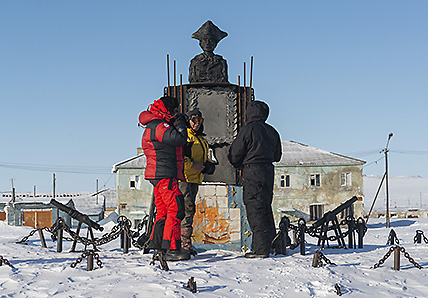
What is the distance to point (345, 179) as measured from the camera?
39594mm

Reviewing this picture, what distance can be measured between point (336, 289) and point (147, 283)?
1.95 metres

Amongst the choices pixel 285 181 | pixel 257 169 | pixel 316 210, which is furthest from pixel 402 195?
pixel 257 169

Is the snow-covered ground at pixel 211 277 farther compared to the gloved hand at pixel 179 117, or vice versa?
the gloved hand at pixel 179 117

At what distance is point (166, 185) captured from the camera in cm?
677

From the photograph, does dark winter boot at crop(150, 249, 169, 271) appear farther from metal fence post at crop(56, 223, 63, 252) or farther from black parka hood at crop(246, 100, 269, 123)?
metal fence post at crop(56, 223, 63, 252)

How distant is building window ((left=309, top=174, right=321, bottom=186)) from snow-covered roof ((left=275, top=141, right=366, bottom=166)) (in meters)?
0.89

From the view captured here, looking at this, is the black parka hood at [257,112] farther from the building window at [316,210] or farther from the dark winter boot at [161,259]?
the building window at [316,210]

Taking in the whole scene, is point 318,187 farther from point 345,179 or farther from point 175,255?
point 175,255

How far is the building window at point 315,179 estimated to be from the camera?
39531 millimetres

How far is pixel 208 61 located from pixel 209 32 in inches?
20.5

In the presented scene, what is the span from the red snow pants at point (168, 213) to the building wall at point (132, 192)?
3128 cm

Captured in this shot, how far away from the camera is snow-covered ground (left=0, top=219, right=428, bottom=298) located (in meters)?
5.24

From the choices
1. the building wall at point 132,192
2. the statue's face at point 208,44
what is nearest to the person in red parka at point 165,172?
the statue's face at point 208,44

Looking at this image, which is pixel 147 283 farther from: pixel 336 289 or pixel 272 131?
pixel 272 131
